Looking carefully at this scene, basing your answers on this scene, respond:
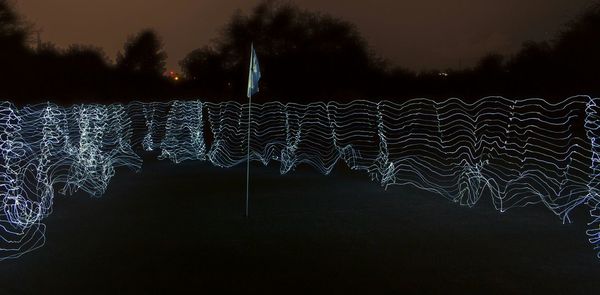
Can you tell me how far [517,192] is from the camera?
32.4 feet

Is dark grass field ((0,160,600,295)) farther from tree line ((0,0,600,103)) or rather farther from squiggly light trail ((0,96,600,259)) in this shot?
tree line ((0,0,600,103))

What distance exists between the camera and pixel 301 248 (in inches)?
238

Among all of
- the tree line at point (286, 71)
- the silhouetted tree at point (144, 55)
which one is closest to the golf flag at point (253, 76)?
the tree line at point (286, 71)

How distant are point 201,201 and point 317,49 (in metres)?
28.7

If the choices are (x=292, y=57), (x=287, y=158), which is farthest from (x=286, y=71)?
(x=287, y=158)

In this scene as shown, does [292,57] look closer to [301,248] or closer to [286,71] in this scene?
[286,71]

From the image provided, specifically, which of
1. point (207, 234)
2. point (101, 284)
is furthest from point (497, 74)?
point (101, 284)

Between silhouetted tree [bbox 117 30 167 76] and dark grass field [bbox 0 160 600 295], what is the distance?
46268mm

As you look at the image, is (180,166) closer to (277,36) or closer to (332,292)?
(332,292)

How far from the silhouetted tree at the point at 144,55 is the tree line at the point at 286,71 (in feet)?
32.0

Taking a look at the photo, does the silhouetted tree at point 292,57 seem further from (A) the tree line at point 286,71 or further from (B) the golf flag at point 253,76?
(B) the golf flag at point 253,76

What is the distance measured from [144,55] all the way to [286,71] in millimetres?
23587

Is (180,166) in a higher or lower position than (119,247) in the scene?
higher

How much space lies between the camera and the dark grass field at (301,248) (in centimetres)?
484
